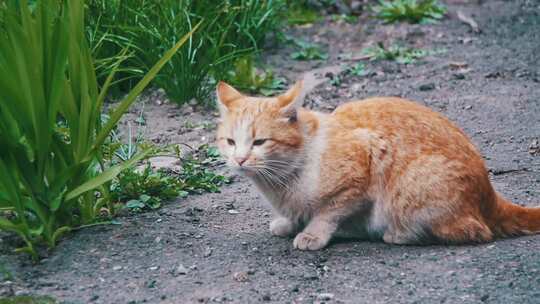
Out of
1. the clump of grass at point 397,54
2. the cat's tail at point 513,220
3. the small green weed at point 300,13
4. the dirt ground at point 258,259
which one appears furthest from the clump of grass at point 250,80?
the cat's tail at point 513,220

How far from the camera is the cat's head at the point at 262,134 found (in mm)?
4227

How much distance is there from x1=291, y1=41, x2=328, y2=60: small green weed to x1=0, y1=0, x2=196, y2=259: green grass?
4091 millimetres

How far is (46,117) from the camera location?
4.11 meters

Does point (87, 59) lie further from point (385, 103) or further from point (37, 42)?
point (385, 103)

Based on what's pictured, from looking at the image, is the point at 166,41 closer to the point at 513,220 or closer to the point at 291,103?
the point at 291,103

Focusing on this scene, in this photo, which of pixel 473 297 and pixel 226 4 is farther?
pixel 226 4

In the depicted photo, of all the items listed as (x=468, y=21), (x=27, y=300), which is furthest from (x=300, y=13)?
(x=27, y=300)

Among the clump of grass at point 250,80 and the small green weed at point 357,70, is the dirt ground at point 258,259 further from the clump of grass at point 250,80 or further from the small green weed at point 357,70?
the small green weed at point 357,70

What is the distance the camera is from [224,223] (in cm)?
488

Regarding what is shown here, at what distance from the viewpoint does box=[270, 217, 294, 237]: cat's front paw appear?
4.61 m

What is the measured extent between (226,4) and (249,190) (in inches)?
93.4

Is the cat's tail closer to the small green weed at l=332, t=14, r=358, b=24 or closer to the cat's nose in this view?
the cat's nose

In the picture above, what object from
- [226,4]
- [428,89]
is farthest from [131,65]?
[428,89]

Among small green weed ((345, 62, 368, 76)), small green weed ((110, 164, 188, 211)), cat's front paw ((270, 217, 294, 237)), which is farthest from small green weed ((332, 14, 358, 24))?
cat's front paw ((270, 217, 294, 237))
